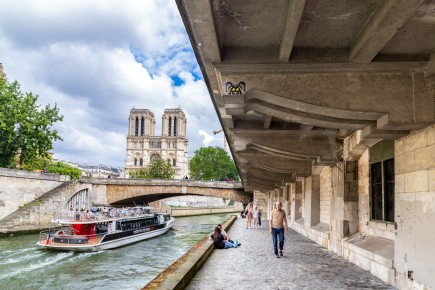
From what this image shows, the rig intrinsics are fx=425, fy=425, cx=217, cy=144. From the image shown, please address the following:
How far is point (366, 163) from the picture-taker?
31.8 feet

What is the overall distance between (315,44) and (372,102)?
1.19 metres

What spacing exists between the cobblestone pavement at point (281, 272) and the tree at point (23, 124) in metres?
27.6

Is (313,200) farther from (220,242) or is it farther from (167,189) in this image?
(167,189)

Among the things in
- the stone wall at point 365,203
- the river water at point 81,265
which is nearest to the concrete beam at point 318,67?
the stone wall at point 365,203

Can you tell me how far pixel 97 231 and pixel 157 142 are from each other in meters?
107

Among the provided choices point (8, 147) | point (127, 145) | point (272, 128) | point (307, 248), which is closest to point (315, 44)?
point (272, 128)

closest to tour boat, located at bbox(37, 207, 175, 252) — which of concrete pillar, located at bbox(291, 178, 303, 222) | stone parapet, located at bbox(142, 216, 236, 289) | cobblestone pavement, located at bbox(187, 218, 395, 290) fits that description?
concrete pillar, located at bbox(291, 178, 303, 222)

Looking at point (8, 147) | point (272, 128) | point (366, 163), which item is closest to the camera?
point (366, 163)

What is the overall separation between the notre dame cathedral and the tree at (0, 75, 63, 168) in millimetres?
89380

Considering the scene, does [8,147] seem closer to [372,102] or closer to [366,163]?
[366,163]

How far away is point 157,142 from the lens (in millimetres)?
129250

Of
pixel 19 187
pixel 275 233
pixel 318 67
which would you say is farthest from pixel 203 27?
pixel 19 187

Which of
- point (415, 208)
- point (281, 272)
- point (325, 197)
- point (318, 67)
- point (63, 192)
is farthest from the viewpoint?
point (63, 192)

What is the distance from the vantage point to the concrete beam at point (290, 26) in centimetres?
403
